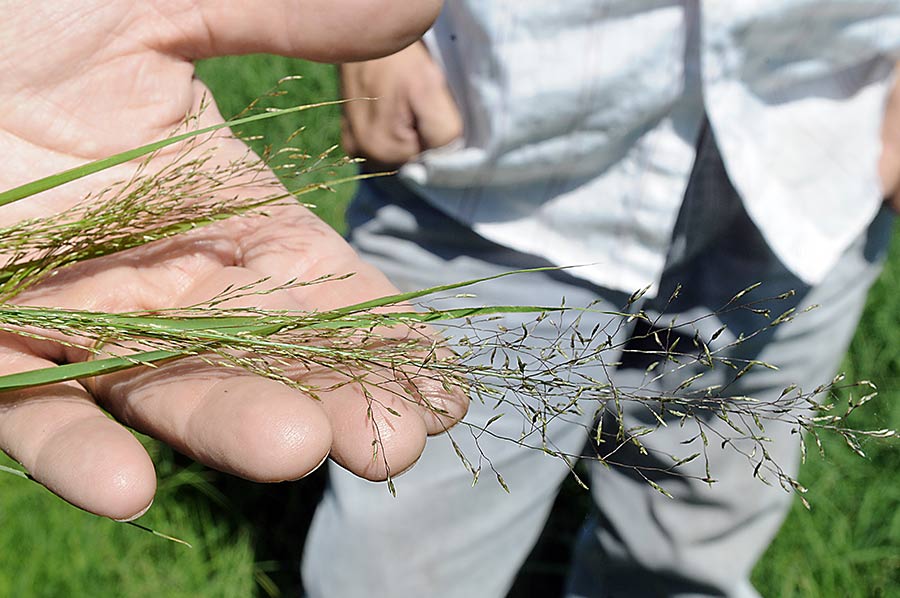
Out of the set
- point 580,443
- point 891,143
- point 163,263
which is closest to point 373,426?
point 163,263

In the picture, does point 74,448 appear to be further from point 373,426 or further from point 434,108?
point 434,108

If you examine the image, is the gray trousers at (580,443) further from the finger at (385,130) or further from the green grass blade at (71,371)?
the green grass blade at (71,371)

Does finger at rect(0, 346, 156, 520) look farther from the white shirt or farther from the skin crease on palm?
the white shirt

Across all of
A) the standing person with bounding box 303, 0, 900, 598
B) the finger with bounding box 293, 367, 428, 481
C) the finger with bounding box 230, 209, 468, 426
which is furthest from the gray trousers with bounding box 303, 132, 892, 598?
the finger with bounding box 293, 367, 428, 481

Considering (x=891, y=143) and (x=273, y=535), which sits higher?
(x=891, y=143)

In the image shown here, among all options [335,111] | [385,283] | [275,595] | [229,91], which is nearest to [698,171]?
[385,283]

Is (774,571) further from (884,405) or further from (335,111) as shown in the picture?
(335,111)
